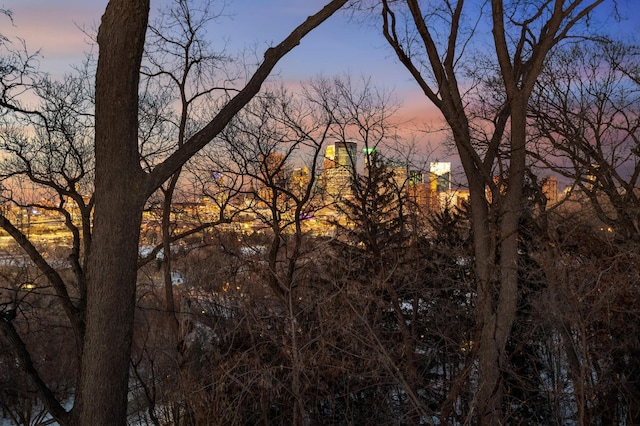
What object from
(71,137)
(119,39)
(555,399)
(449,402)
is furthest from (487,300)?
(71,137)

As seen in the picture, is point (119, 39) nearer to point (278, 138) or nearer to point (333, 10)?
point (333, 10)

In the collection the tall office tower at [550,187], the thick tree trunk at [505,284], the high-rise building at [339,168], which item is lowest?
the thick tree trunk at [505,284]

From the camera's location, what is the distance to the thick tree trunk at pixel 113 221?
471cm

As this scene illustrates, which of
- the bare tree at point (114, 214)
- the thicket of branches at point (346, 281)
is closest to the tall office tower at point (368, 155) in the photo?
the thicket of branches at point (346, 281)

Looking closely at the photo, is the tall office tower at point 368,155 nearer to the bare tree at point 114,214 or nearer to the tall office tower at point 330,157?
the tall office tower at point 330,157

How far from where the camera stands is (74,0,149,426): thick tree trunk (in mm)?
4707

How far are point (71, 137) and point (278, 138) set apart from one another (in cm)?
499

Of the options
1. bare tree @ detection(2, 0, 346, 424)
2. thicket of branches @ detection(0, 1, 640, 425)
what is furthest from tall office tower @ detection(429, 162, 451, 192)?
bare tree @ detection(2, 0, 346, 424)

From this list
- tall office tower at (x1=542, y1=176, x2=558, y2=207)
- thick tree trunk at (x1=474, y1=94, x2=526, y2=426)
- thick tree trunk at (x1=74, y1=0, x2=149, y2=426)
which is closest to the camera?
thick tree trunk at (x1=74, y1=0, x2=149, y2=426)

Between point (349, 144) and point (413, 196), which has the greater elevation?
point (349, 144)

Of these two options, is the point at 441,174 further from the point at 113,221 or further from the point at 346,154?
the point at 113,221

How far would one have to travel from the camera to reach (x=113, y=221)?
15.4ft

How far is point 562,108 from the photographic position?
545 inches

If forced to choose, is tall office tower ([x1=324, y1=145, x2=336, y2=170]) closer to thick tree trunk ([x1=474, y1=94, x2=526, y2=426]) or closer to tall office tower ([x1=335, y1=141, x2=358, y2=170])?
tall office tower ([x1=335, y1=141, x2=358, y2=170])
